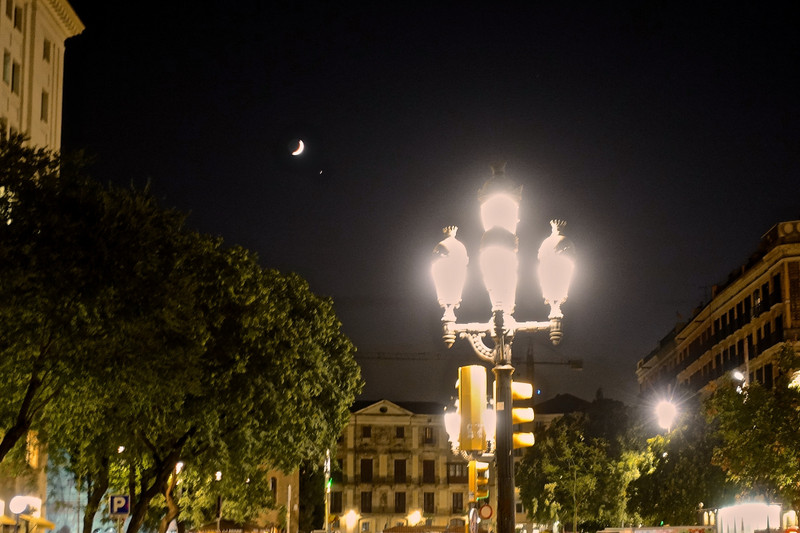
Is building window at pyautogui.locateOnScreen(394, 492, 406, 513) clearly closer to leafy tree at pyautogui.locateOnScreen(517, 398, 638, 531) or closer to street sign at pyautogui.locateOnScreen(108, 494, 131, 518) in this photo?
leafy tree at pyautogui.locateOnScreen(517, 398, 638, 531)

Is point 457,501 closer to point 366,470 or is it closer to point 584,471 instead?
point 366,470

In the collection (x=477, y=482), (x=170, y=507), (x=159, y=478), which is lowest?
(x=170, y=507)

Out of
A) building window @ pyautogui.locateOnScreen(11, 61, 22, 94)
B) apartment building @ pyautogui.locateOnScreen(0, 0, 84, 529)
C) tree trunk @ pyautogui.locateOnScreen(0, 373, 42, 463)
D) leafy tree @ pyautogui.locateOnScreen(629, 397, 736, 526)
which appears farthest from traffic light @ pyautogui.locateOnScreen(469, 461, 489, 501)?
building window @ pyautogui.locateOnScreen(11, 61, 22, 94)

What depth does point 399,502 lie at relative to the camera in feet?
390

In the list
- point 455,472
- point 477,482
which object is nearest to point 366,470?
point 455,472

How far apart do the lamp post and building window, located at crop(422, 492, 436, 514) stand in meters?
106

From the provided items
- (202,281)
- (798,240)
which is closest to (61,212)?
(202,281)

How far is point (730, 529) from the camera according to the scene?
31.5 metres

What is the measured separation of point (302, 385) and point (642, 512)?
2784cm

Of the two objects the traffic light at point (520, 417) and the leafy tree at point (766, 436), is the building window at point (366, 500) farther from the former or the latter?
the traffic light at point (520, 417)

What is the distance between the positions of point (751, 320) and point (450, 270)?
59932 mm

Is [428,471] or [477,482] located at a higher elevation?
[428,471]

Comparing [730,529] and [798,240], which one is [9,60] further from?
[798,240]

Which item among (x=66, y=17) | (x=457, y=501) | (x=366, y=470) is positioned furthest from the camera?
(x=457, y=501)
